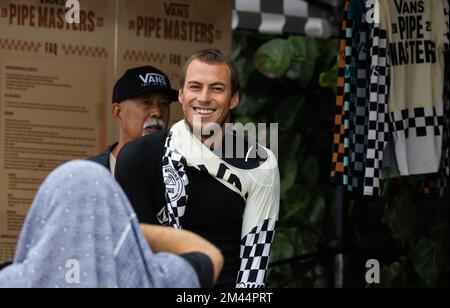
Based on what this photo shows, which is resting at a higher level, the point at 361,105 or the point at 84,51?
the point at 84,51

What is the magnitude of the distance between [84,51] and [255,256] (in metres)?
1.86

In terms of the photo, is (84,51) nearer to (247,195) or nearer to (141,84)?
(141,84)

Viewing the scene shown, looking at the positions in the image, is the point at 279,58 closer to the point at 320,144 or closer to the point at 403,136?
the point at 320,144

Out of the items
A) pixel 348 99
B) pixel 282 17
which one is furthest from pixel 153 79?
pixel 282 17

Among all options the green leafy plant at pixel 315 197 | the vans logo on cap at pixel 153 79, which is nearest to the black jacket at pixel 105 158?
the vans logo on cap at pixel 153 79

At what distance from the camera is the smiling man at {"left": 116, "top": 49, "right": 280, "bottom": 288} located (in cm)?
467

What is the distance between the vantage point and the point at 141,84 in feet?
18.5

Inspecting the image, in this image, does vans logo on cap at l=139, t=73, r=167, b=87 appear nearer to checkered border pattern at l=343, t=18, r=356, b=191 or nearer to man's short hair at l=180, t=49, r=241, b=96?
man's short hair at l=180, t=49, r=241, b=96

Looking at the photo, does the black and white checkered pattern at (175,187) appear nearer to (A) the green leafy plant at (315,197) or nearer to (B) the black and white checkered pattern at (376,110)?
(B) the black and white checkered pattern at (376,110)

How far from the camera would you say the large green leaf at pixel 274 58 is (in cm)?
795

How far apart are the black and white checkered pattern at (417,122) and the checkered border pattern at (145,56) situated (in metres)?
1.23

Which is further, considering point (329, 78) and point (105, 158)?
point (329, 78)

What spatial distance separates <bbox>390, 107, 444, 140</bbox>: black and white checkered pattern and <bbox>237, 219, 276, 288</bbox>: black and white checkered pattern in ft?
4.89
